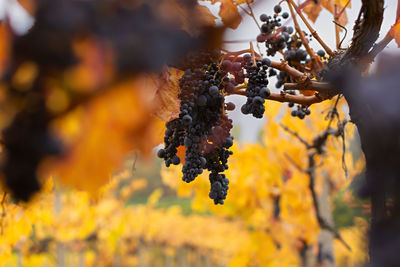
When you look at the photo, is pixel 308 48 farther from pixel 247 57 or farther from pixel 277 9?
pixel 247 57

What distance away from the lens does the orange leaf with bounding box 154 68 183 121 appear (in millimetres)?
915

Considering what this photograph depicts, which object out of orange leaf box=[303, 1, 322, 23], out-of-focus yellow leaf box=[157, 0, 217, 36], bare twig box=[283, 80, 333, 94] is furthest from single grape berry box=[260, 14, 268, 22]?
out-of-focus yellow leaf box=[157, 0, 217, 36]

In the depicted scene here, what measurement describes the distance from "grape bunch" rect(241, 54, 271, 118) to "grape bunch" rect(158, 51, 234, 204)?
76 millimetres

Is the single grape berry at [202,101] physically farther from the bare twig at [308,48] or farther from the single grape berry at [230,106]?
the bare twig at [308,48]

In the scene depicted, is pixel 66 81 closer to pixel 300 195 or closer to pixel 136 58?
pixel 136 58

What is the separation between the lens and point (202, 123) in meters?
1.01

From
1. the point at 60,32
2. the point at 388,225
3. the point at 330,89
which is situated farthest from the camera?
the point at 330,89

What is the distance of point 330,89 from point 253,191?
13.9ft

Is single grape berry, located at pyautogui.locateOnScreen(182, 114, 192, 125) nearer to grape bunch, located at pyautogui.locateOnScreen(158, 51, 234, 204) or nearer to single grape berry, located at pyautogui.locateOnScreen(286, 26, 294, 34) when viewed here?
grape bunch, located at pyautogui.locateOnScreen(158, 51, 234, 204)

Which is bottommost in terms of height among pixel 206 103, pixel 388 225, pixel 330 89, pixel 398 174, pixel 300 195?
pixel 388 225

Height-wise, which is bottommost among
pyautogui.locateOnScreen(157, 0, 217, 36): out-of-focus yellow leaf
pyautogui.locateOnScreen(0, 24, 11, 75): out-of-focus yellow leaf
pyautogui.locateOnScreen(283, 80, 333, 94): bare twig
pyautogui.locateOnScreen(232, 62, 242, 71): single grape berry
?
pyautogui.locateOnScreen(0, 24, 11, 75): out-of-focus yellow leaf

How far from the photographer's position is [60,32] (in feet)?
1.31

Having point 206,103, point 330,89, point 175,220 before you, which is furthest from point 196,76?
point 175,220

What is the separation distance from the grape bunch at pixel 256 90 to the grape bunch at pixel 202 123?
76 mm
